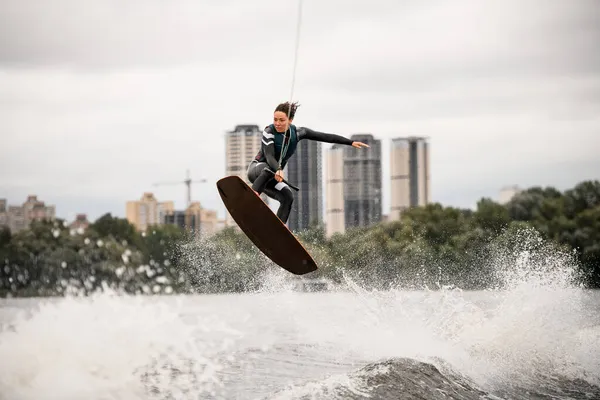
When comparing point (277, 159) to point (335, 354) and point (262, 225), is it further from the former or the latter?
point (335, 354)

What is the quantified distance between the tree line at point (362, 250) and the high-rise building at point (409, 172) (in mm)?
22634

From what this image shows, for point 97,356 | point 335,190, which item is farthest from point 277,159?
point 335,190

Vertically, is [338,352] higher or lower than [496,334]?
lower

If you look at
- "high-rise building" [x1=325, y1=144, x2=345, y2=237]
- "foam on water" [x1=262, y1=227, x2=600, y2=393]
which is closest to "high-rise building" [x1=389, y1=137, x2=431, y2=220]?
"high-rise building" [x1=325, y1=144, x2=345, y2=237]

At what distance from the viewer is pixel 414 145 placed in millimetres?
89750

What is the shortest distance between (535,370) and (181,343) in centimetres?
689

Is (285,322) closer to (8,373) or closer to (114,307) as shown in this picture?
(114,307)

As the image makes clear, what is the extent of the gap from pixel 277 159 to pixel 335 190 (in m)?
49.2

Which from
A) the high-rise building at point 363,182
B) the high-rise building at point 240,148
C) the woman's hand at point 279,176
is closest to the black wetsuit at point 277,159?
the woman's hand at point 279,176

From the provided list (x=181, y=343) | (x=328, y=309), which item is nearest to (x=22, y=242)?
(x=328, y=309)

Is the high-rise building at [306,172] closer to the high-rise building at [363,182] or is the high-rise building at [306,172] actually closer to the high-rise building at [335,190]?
the high-rise building at [335,190]

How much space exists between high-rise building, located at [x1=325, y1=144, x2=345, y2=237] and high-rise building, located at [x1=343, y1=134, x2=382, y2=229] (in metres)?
0.85

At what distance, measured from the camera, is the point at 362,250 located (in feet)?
130

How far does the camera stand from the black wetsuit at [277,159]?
12359 millimetres
